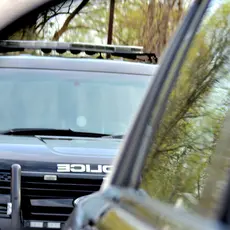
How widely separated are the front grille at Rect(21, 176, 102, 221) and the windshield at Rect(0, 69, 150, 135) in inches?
34.2

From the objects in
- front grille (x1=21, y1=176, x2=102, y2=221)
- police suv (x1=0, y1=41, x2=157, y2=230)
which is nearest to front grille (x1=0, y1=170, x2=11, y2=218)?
police suv (x1=0, y1=41, x2=157, y2=230)

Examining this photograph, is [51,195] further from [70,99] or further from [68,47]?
[68,47]

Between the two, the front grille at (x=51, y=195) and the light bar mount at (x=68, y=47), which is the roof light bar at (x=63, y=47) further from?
the front grille at (x=51, y=195)

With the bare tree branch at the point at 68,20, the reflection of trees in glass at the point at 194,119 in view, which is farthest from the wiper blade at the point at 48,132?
the bare tree branch at the point at 68,20

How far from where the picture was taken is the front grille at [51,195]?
6086 millimetres

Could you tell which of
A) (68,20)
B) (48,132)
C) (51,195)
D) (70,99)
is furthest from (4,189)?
(68,20)

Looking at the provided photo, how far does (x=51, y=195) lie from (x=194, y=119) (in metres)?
3.70

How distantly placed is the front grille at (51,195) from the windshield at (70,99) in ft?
2.85

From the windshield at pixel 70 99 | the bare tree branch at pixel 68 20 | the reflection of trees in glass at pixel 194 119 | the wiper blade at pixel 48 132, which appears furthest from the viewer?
the bare tree branch at pixel 68 20

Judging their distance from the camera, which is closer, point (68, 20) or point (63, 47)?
point (63, 47)

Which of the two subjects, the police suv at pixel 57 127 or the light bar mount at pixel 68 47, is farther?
the light bar mount at pixel 68 47

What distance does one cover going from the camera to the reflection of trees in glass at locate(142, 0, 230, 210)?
7.79 feet

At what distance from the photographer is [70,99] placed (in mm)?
7160

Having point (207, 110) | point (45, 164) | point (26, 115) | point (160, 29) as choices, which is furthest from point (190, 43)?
point (160, 29)
